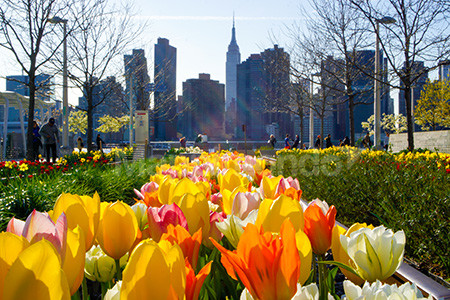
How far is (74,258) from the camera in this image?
684 mm

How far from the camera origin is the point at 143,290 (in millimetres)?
563

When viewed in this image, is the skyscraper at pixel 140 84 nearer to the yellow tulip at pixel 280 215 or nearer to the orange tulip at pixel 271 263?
the yellow tulip at pixel 280 215

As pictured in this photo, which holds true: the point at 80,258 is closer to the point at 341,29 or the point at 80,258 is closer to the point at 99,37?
the point at 341,29

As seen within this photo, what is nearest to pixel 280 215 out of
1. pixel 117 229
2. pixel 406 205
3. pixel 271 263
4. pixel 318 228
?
pixel 318 228

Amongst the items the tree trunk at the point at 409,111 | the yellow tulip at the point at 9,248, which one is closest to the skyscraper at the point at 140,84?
the tree trunk at the point at 409,111

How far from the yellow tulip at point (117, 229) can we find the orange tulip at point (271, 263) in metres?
0.39

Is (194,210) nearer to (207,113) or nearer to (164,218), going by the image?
(164,218)

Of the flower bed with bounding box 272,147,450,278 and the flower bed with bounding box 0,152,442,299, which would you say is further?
the flower bed with bounding box 272,147,450,278

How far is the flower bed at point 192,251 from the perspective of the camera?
56cm

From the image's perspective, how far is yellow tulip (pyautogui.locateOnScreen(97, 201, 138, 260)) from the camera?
95cm

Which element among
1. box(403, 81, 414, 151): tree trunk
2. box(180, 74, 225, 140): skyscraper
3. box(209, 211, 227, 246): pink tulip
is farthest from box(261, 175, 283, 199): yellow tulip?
box(180, 74, 225, 140): skyscraper

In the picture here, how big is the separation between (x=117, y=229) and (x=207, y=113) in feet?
439

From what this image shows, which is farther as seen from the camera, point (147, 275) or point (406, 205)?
point (406, 205)

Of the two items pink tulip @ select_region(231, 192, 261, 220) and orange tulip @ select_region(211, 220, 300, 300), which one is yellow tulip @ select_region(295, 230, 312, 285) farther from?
pink tulip @ select_region(231, 192, 261, 220)
